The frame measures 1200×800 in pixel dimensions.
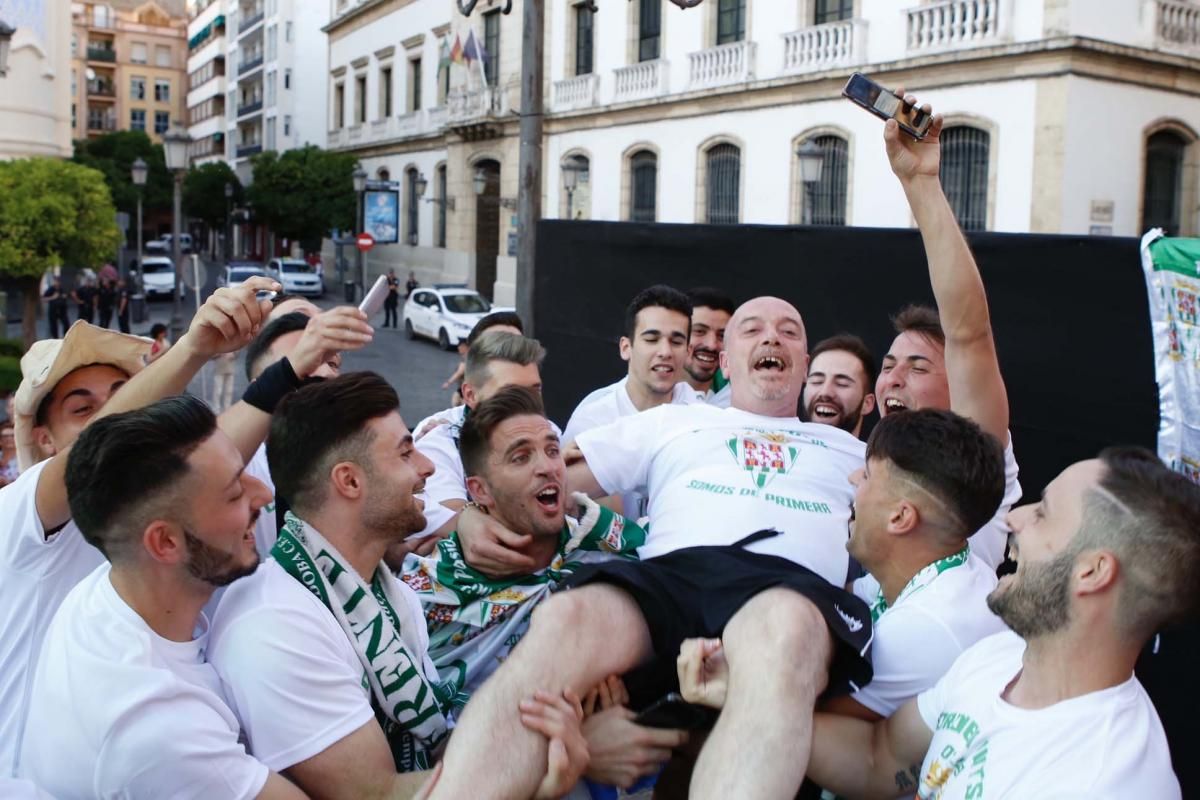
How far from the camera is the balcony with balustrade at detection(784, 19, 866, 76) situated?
19.8 meters

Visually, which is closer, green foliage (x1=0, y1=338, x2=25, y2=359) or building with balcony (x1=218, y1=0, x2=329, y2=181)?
green foliage (x1=0, y1=338, x2=25, y2=359)

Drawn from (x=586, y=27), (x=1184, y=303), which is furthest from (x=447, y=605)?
(x=586, y=27)

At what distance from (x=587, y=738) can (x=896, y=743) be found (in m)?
0.69

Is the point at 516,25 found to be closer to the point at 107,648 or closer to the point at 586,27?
the point at 586,27

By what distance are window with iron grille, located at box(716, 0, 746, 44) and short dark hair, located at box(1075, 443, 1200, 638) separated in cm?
2204

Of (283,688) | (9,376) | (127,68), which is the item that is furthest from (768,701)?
(127,68)

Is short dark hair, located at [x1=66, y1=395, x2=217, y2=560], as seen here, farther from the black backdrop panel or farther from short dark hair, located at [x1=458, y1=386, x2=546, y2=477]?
the black backdrop panel

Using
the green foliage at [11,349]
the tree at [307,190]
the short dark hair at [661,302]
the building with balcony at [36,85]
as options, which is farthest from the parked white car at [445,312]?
the short dark hair at [661,302]

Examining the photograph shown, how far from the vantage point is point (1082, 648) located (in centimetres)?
214

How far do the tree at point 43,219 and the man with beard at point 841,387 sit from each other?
1840 centimetres

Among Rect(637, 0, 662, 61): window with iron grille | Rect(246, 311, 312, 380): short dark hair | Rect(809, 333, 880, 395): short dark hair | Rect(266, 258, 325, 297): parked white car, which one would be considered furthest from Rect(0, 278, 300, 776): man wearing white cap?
Result: Rect(266, 258, 325, 297): parked white car

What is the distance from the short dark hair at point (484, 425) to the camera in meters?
3.27

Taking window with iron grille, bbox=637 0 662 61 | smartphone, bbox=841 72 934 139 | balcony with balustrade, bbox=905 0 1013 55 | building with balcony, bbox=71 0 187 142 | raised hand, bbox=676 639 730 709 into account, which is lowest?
raised hand, bbox=676 639 730 709

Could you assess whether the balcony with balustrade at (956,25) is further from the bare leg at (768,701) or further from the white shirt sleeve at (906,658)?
the bare leg at (768,701)
